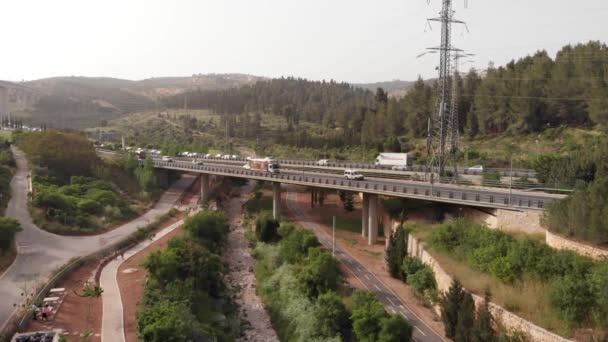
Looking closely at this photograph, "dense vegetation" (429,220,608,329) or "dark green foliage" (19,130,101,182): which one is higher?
"dark green foliage" (19,130,101,182)

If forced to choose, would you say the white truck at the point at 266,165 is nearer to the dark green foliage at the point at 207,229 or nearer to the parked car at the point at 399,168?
the dark green foliage at the point at 207,229

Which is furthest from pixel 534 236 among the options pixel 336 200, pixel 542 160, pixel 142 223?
pixel 142 223

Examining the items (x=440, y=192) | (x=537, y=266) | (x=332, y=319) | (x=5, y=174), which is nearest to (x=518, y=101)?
(x=440, y=192)

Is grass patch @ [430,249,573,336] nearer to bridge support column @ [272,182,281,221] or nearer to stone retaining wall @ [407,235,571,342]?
stone retaining wall @ [407,235,571,342]

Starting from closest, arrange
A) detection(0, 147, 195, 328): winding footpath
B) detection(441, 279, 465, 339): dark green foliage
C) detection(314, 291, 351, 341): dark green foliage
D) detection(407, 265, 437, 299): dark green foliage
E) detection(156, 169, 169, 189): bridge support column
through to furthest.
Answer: detection(441, 279, 465, 339): dark green foliage < detection(314, 291, 351, 341): dark green foliage < detection(407, 265, 437, 299): dark green foliage < detection(0, 147, 195, 328): winding footpath < detection(156, 169, 169, 189): bridge support column

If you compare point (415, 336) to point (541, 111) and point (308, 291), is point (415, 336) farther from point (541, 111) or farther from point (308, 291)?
point (541, 111)

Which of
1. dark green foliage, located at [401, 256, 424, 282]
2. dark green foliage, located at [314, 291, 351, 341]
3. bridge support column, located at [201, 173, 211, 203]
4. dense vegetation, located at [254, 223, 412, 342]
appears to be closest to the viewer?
dense vegetation, located at [254, 223, 412, 342]

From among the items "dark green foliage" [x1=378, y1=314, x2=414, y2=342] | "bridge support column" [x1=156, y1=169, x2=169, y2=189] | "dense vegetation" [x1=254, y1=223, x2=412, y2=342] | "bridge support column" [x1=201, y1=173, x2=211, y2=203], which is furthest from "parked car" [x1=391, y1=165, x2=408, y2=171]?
"dark green foliage" [x1=378, y1=314, x2=414, y2=342]
